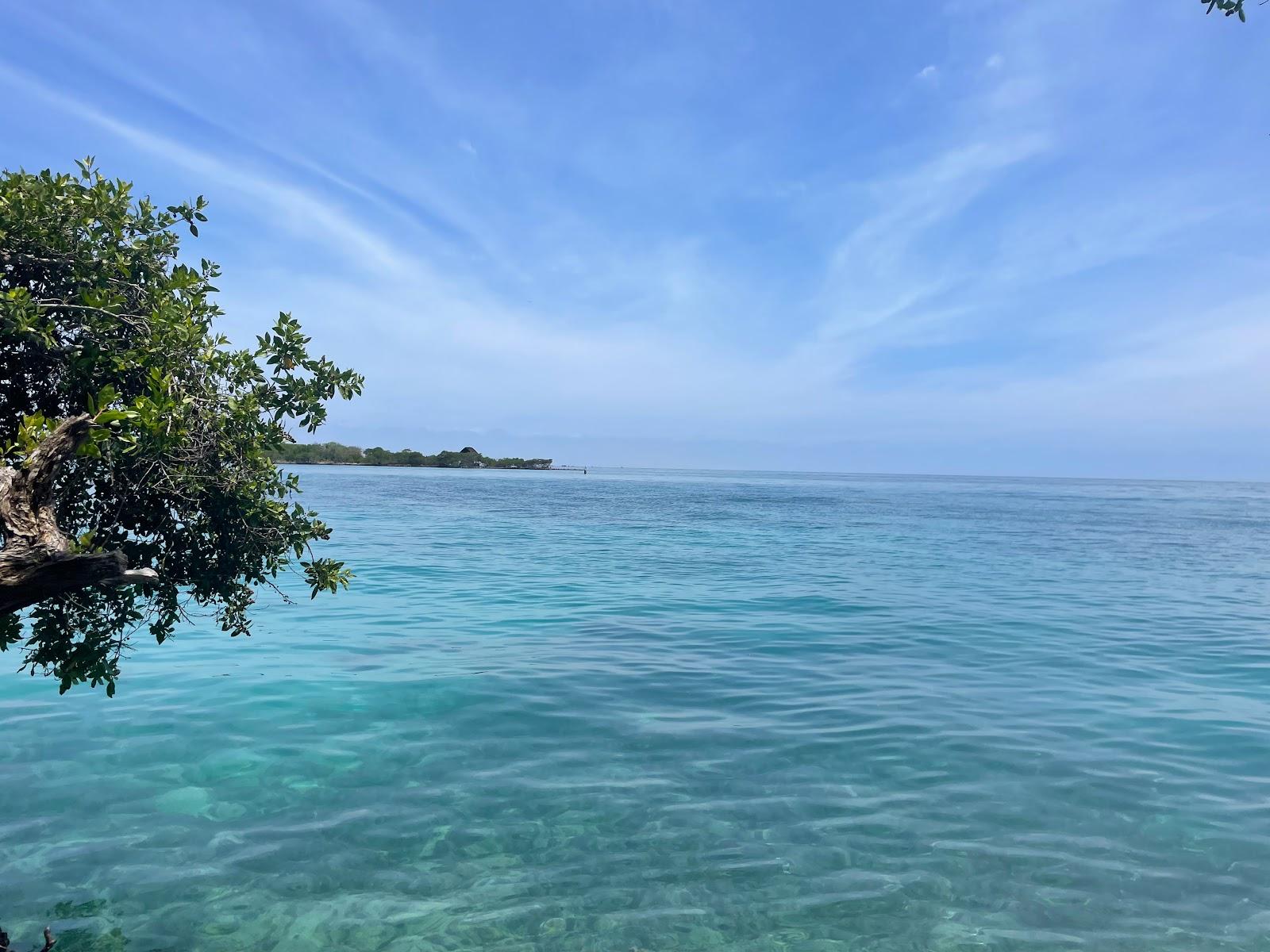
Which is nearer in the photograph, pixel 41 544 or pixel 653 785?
pixel 41 544

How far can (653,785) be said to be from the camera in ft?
34.5

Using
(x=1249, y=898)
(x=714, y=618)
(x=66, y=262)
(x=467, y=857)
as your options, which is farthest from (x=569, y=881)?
(x=714, y=618)

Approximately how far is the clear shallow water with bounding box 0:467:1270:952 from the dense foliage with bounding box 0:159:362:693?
9.29 ft

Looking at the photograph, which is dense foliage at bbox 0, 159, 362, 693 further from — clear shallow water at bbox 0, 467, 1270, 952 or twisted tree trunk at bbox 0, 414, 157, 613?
clear shallow water at bbox 0, 467, 1270, 952

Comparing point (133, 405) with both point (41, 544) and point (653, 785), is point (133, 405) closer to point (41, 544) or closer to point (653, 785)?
point (41, 544)

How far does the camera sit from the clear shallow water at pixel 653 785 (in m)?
7.68

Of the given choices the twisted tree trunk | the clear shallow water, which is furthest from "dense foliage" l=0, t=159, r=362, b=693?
the clear shallow water

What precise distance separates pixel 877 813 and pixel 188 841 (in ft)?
25.8

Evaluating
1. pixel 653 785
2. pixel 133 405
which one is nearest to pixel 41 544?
pixel 133 405

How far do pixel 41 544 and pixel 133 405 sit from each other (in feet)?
5.74

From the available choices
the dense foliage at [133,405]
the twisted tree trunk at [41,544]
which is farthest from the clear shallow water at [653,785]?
the twisted tree trunk at [41,544]

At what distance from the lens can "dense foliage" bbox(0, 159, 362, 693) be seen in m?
6.55

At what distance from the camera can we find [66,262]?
265 inches

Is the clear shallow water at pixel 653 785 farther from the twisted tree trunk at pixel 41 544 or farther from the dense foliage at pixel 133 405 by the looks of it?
the twisted tree trunk at pixel 41 544
